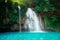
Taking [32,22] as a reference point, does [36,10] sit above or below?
above

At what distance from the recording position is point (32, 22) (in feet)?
34.1

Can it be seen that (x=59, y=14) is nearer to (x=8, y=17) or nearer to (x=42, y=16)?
(x=42, y=16)

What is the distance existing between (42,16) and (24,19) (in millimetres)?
1025

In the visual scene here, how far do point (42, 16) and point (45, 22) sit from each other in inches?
16.2

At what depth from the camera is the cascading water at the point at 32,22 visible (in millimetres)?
10224

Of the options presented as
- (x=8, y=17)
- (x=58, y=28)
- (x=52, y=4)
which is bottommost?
(x=58, y=28)

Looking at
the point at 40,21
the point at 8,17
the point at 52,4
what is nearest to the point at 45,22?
the point at 40,21

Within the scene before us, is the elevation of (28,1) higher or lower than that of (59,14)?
higher

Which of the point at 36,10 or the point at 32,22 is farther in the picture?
the point at 32,22

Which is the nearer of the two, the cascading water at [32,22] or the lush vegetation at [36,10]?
the lush vegetation at [36,10]

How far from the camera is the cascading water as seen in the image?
1022cm

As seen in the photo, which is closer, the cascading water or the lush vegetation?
the lush vegetation

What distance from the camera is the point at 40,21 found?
10258 mm

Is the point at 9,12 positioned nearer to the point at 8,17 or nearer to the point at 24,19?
the point at 8,17
